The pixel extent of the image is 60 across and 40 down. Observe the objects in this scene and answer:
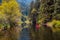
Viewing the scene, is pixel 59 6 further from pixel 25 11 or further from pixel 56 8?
pixel 25 11

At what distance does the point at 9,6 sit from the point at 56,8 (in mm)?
15207

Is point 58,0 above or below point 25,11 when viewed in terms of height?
above

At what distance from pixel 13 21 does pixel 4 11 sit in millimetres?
3758

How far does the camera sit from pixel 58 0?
60875 millimetres

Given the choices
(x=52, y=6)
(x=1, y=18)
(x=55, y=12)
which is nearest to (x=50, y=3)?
(x=52, y=6)

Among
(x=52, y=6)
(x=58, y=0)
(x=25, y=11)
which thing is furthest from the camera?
(x=25, y=11)

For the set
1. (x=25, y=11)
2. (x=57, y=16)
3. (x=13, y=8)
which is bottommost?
(x=25, y=11)

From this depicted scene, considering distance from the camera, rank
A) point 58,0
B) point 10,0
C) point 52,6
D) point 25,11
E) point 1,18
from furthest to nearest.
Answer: point 25,11 → point 52,6 → point 58,0 → point 10,0 → point 1,18

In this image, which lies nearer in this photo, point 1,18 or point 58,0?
point 1,18

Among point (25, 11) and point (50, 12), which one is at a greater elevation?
point (50, 12)

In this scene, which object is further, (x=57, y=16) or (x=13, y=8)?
(x=57, y=16)

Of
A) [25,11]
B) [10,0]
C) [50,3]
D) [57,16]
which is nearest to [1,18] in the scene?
[10,0]

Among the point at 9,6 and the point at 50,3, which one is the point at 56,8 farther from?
the point at 9,6

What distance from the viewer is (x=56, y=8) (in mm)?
61906
